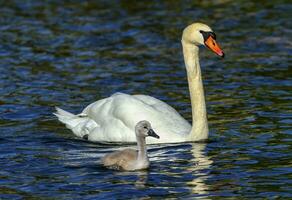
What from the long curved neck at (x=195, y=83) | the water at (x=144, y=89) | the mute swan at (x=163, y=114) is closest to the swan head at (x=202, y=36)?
the mute swan at (x=163, y=114)

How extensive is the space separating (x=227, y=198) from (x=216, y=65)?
29.2 ft

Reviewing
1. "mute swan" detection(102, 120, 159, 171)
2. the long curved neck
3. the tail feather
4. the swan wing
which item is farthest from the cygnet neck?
the tail feather

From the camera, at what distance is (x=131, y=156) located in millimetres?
12539

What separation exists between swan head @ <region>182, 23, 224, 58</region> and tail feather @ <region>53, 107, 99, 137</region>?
1921 millimetres

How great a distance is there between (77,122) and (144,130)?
2.53m

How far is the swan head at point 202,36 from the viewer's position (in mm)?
14078

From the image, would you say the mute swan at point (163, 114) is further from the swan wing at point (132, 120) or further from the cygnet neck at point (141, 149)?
the cygnet neck at point (141, 149)

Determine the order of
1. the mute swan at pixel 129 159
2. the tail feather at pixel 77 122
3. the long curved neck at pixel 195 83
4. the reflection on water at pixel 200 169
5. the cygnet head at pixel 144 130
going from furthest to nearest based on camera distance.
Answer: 1. the tail feather at pixel 77 122
2. the long curved neck at pixel 195 83
3. the cygnet head at pixel 144 130
4. the mute swan at pixel 129 159
5. the reflection on water at pixel 200 169

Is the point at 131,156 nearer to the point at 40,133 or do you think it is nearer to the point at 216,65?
the point at 40,133

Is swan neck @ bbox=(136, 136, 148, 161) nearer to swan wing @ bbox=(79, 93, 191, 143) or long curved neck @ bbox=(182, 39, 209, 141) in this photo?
swan wing @ bbox=(79, 93, 191, 143)

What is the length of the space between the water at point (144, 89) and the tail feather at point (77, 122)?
0.23 metres

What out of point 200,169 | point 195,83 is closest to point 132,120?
point 195,83

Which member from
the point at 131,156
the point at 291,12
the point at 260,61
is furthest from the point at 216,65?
the point at 131,156

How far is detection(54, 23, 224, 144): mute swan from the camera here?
14.1 meters
